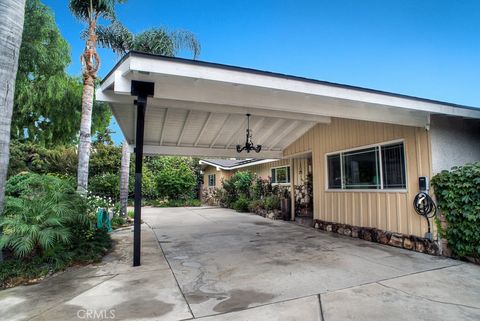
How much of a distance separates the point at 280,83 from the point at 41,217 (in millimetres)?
4496

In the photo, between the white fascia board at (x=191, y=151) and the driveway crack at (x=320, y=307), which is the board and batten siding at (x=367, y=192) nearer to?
the white fascia board at (x=191, y=151)

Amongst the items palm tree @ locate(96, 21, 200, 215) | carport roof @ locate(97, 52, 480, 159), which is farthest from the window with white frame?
palm tree @ locate(96, 21, 200, 215)

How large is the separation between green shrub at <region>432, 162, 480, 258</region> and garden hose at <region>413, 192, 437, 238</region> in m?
0.12

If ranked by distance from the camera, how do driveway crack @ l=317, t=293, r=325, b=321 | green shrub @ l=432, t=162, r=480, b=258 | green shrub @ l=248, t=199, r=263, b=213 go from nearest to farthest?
driveway crack @ l=317, t=293, r=325, b=321
green shrub @ l=432, t=162, r=480, b=258
green shrub @ l=248, t=199, r=263, b=213

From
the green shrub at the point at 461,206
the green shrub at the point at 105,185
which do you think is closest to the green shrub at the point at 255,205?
the green shrub at the point at 105,185

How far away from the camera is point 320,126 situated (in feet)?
27.9

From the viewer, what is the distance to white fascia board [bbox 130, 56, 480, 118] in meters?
3.76

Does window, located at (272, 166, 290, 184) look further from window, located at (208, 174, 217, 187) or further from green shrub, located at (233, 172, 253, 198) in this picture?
window, located at (208, 174, 217, 187)

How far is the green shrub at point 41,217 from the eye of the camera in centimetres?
412

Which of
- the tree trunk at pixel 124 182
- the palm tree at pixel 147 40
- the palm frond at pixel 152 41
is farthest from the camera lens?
the palm frond at pixel 152 41

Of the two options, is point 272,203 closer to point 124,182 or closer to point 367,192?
point 367,192

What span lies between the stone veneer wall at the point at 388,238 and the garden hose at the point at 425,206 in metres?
0.24

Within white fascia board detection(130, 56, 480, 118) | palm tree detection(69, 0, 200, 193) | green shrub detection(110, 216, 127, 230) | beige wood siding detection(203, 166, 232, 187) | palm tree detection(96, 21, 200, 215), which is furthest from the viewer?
beige wood siding detection(203, 166, 232, 187)

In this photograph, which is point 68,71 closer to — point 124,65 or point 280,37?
point 124,65
